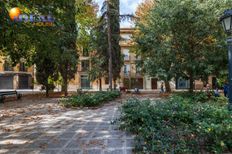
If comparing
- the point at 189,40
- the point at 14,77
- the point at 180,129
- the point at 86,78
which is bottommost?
the point at 180,129

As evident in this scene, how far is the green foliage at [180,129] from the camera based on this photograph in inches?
191

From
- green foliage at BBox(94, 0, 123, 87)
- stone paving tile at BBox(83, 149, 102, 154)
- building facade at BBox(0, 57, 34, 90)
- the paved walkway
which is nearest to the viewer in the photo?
stone paving tile at BBox(83, 149, 102, 154)

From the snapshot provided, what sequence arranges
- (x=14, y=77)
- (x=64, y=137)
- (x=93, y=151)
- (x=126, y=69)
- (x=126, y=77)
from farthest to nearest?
(x=14, y=77) → (x=126, y=69) → (x=126, y=77) → (x=64, y=137) → (x=93, y=151)

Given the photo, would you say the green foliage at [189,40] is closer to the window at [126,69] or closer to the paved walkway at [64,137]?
the paved walkway at [64,137]

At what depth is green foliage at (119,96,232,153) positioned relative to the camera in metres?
4.84

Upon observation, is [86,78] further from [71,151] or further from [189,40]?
[71,151]

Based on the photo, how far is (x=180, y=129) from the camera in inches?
229

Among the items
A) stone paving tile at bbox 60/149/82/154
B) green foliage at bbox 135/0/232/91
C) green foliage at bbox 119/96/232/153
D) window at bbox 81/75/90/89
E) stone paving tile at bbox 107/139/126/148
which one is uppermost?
green foliage at bbox 135/0/232/91

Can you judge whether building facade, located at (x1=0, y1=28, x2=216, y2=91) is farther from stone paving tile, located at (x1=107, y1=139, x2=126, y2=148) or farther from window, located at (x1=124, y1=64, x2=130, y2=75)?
stone paving tile, located at (x1=107, y1=139, x2=126, y2=148)

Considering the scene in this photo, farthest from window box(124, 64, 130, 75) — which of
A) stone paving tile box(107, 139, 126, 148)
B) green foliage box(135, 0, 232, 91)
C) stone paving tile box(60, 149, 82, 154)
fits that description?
stone paving tile box(60, 149, 82, 154)

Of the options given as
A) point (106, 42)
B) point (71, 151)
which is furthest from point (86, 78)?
point (71, 151)

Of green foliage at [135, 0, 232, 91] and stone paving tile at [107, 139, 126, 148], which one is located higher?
Result: green foliage at [135, 0, 232, 91]

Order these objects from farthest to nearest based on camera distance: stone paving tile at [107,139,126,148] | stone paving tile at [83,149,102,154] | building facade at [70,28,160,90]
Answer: building facade at [70,28,160,90]
stone paving tile at [107,139,126,148]
stone paving tile at [83,149,102,154]

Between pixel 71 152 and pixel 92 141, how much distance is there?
0.86 meters
